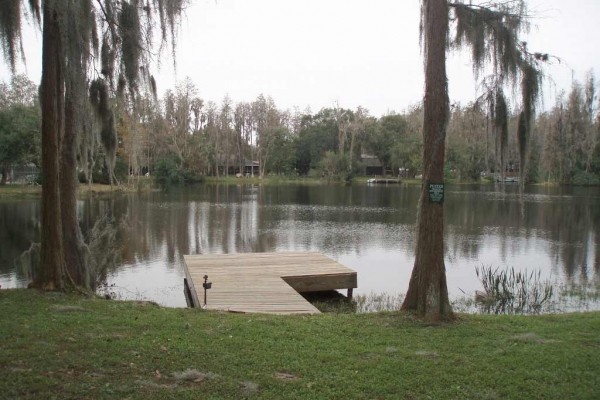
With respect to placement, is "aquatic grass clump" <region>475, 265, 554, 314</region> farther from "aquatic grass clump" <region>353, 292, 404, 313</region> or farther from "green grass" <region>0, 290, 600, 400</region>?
"green grass" <region>0, 290, 600, 400</region>

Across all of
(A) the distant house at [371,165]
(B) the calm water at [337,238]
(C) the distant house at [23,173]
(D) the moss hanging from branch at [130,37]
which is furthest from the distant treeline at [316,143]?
(D) the moss hanging from branch at [130,37]

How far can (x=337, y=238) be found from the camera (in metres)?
21.0

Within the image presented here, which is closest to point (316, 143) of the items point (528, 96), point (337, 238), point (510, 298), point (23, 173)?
point (23, 173)

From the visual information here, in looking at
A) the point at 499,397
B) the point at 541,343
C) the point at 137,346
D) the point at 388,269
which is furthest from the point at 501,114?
the point at 388,269

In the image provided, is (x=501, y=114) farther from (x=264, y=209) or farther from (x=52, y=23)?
(x=264, y=209)

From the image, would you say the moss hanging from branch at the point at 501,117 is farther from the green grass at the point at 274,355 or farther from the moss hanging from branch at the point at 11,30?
the moss hanging from branch at the point at 11,30

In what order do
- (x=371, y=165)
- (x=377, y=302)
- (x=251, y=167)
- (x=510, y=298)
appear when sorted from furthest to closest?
1. (x=251, y=167)
2. (x=371, y=165)
3. (x=510, y=298)
4. (x=377, y=302)

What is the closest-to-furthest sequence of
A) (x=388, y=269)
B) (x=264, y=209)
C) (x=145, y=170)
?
(x=388, y=269)
(x=264, y=209)
(x=145, y=170)

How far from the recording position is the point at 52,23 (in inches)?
268

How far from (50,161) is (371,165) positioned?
2920 inches

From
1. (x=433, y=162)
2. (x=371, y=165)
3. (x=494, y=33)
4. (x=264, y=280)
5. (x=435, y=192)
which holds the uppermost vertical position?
(x=371, y=165)

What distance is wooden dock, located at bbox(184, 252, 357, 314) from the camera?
873 centimetres

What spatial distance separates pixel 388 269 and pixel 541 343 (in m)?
9.73

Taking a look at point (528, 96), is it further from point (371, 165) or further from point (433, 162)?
point (371, 165)
